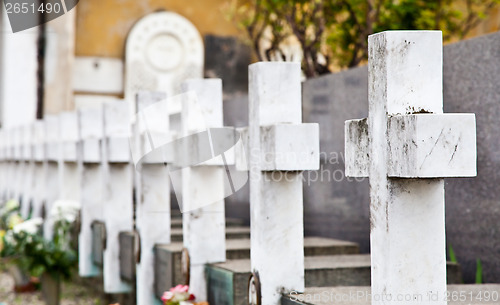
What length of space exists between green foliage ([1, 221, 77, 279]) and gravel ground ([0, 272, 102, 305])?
363 millimetres

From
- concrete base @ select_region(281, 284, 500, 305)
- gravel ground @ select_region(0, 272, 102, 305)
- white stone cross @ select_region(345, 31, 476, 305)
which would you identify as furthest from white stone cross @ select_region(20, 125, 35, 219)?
white stone cross @ select_region(345, 31, 476, 305)

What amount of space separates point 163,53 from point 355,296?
842 cm

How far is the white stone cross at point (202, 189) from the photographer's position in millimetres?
3574

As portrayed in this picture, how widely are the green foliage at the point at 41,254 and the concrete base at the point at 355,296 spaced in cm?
312

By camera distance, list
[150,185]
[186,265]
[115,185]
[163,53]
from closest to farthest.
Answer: [186,265] → [150,185] → [115,185] → [163,53]

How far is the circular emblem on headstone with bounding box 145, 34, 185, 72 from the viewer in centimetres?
1091

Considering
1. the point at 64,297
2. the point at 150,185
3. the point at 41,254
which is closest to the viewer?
the point at 150,185

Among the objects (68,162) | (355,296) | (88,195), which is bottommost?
(355,296)

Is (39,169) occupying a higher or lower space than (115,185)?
higher

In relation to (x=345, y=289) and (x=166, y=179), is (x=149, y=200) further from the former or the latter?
(x=345, y=289)

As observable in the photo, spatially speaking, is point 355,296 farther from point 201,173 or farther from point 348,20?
point 348,20

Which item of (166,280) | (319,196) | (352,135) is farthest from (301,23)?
(352,135)

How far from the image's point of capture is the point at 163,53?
1095 centimetres

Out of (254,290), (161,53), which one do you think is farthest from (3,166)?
(254,290)
